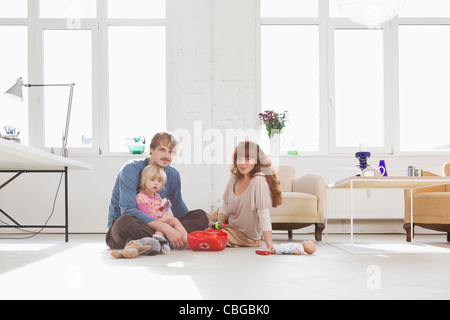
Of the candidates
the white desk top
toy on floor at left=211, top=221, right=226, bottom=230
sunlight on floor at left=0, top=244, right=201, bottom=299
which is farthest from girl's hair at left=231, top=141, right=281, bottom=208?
the white desk top

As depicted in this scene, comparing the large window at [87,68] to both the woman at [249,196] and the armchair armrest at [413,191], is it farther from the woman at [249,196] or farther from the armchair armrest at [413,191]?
the armchair armrest at [413,191]

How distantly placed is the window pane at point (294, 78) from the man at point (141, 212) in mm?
2304

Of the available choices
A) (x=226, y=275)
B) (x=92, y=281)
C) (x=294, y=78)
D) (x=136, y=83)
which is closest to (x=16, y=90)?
(x=136, y=83)

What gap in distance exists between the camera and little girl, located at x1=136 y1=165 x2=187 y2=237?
3.22 meters

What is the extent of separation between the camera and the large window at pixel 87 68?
17.7 ft

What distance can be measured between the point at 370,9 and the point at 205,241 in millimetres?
1732

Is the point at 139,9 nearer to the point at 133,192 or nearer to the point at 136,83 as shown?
the point at 136,83

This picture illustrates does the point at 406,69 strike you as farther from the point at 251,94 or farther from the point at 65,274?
the point at 65,274

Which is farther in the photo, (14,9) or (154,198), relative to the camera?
(14,9)

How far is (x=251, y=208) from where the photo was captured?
3336mm

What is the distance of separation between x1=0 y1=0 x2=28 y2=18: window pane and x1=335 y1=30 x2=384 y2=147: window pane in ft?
10.7

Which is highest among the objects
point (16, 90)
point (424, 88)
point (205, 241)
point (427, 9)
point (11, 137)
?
point (427, 9)

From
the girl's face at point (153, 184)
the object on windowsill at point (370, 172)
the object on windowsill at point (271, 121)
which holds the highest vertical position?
the object on windowsill at point (271, 121)

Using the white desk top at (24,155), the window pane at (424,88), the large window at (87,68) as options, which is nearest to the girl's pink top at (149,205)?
the white desk top at (24,155)
